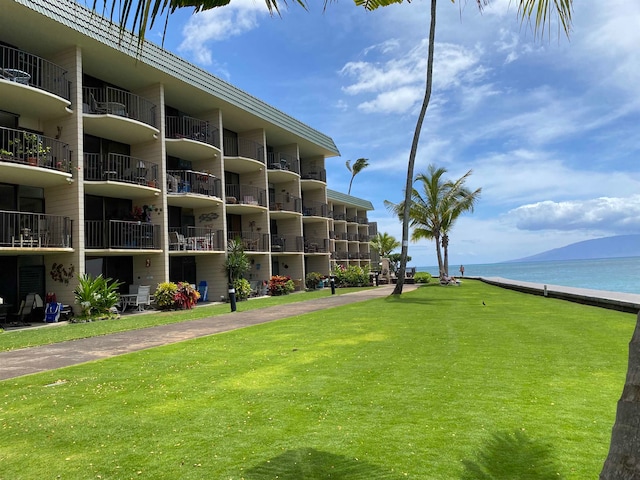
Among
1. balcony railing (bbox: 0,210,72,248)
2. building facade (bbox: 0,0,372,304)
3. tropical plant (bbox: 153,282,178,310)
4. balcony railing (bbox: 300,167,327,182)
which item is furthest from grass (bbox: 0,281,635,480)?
balcony railing (bbox: 300,167,327,182)

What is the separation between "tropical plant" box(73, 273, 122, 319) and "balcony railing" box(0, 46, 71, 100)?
22.1 feet

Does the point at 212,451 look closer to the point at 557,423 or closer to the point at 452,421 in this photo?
the point at 452,421

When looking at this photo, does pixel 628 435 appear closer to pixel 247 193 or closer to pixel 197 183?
pixel 197 183

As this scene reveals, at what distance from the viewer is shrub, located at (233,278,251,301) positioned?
74.0ft

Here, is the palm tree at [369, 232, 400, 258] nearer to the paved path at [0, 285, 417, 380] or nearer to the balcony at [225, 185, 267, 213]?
the balcony at [225, 185, 267, 213]

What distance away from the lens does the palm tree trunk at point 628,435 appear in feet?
5.18

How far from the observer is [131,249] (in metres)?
17.5

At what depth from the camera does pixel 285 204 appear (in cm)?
3044

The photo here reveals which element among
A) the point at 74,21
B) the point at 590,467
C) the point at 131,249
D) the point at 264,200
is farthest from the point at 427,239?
the point at 590,467

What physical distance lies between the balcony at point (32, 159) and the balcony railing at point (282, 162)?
14.8 meters

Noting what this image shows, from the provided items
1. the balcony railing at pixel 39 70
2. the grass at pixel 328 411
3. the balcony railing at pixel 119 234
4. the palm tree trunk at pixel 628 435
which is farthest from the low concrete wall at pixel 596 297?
the balcony railing at pixel 39 70

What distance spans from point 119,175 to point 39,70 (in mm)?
4538

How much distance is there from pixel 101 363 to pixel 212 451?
4.84 m

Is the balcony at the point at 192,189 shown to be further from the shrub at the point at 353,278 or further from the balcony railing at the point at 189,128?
the shrub at the point at 353,278
